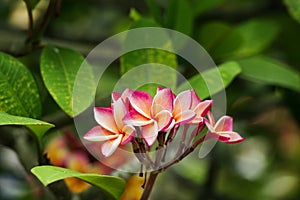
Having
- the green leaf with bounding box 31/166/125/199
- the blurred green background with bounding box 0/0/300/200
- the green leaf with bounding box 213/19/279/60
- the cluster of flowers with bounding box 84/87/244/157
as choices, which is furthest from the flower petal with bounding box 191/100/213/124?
the green leaf with bounding box 213/19/279/60

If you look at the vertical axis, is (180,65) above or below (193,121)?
below

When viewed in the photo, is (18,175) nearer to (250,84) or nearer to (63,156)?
(63,156)

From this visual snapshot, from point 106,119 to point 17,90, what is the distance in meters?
0.14

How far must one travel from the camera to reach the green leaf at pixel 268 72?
91 cm

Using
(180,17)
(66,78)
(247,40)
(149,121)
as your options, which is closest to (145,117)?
(149,121)

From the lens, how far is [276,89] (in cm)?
114

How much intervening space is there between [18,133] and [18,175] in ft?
1.53

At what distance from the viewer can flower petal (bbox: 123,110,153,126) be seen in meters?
0.60

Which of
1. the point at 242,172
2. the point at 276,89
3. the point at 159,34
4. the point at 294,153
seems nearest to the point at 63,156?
the point at 159,34

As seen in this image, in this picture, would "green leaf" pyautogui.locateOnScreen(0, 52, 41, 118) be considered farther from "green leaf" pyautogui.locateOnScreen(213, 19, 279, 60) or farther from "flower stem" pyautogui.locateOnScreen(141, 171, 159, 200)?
"green leaf" pyautogui.locateOnScreen(213, 19, 279, 60)

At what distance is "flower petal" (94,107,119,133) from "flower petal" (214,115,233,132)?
0.32ft

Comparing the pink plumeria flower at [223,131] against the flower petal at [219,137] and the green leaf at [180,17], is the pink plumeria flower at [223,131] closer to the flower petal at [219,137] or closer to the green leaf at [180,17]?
the flower petal at [219,137]

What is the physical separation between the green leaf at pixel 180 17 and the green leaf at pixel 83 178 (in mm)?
322

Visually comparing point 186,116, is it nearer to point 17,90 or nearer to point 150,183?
point 150,183
